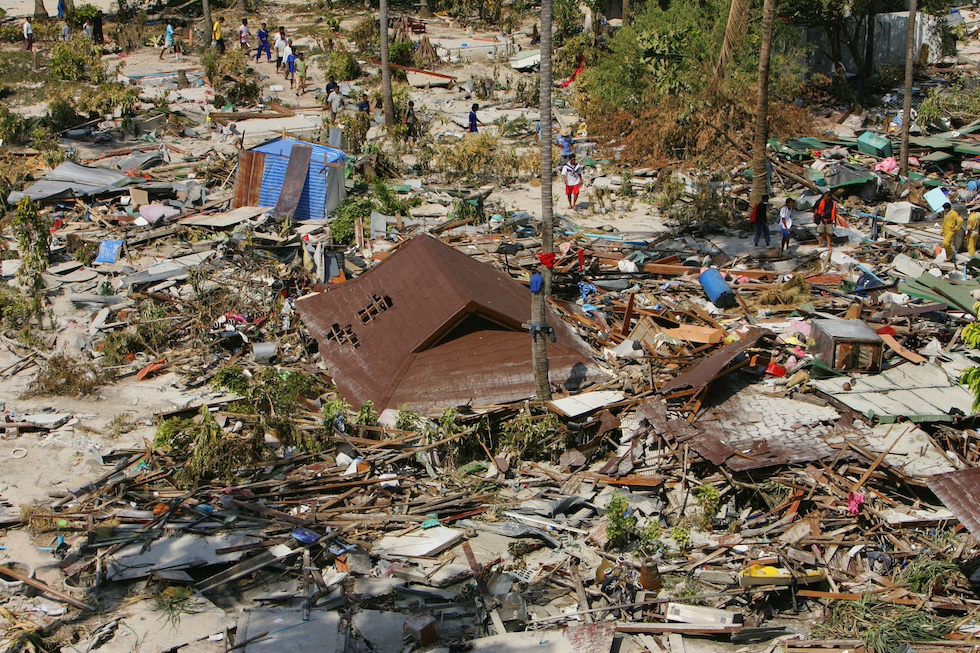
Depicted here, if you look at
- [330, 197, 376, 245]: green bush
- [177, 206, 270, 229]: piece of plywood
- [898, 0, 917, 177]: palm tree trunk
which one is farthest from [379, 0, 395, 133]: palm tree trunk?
[898, 0, 917, 177]: palm tree trunk

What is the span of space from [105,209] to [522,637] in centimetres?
1432

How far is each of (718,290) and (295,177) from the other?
877 cm

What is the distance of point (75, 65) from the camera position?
2694 centimetres

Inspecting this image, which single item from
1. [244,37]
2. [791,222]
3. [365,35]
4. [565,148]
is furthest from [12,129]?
[791,222]

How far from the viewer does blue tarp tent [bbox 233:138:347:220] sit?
18.3 m

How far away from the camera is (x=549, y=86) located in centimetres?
1006

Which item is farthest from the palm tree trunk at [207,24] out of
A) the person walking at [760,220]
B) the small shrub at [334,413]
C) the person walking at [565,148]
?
the small shrub at [334,413]

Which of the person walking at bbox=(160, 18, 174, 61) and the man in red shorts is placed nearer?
the man in red shorts

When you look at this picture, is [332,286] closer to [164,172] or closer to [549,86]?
[549,86]

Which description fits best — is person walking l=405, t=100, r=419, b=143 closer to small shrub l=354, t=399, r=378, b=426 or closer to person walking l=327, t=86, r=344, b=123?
person walking l=327, t=86, r=344, b=123

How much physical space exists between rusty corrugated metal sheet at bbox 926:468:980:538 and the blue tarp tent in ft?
42.7

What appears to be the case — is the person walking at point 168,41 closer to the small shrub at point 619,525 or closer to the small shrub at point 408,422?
the small shrub at point 408,422

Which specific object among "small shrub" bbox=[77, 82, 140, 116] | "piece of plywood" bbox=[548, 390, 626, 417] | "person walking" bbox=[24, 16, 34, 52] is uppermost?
"person walking" bbox=[24, 16, 34, 52]

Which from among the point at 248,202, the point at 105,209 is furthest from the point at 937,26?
the point at 105,209
